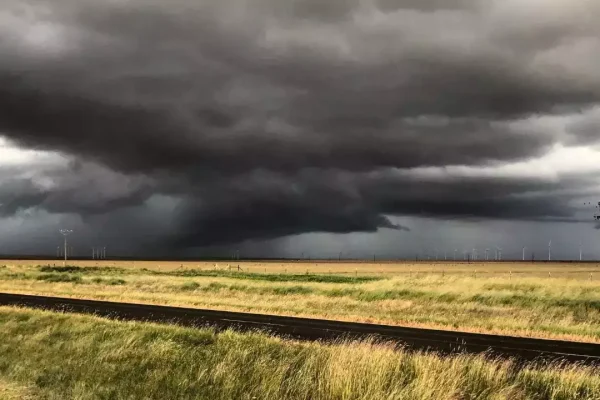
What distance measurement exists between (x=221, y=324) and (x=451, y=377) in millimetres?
13930

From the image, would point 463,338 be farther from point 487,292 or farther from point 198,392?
point 487,292

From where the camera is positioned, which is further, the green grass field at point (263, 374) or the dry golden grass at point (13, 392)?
the green grass field at point (263, 374)

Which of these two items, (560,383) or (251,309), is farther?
(251,309)

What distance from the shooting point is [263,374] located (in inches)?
470

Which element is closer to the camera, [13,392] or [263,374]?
[13,392]

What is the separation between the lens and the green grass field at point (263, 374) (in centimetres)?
1076

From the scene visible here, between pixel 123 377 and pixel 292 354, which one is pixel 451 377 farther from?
pixel 123 377

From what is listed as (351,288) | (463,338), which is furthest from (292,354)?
(351,288)

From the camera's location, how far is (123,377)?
1273 cm

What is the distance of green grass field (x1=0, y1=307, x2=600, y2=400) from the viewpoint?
10758mm

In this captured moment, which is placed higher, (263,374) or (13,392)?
(263,374)

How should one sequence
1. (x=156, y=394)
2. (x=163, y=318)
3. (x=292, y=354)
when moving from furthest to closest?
(x=163, y=318), (x=292, y=354), (x=156, y=394)

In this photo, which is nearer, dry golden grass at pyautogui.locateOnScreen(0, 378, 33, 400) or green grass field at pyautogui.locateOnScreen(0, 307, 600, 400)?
dry golden grass at pyautogui.locateOnScreen(0, 378, 33, 400)

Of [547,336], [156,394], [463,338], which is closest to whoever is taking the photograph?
[156,394]
